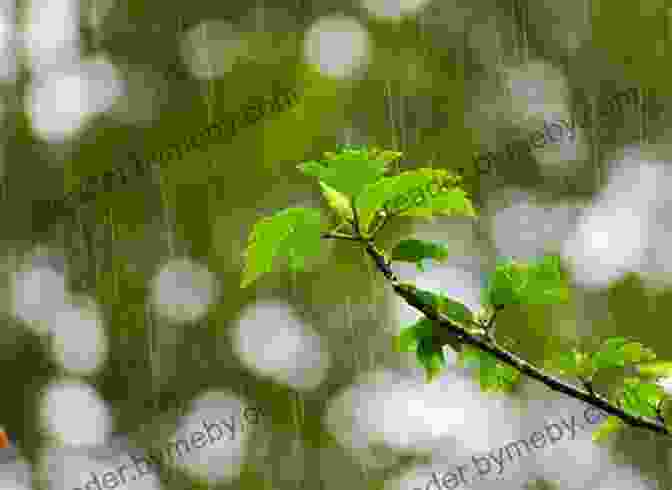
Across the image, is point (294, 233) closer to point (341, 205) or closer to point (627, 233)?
point (341, 205)

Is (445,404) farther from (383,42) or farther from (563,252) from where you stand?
(383,42)

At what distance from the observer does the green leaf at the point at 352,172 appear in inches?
13.5

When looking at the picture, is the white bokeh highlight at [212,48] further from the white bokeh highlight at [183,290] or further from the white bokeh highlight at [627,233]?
the white bokeh highlight at [627,233]

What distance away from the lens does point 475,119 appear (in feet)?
7.59

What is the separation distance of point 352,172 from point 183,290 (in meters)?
2.22

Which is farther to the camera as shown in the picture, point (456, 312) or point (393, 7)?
point (393, 7)

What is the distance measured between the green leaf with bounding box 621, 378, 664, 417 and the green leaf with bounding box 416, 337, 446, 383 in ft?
0.28

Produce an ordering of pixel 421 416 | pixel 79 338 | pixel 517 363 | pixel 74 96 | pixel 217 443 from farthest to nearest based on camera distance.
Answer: pixel 74 96 → pixel 79 338 → pixel 217 443 → pixel 421 416 → pixel 517 363

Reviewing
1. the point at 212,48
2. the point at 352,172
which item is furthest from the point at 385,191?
the point at 212,48

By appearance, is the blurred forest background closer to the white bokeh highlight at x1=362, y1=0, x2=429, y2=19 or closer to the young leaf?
the white bokeh highlight at x1=362, y1=0, x2=429, y2=19

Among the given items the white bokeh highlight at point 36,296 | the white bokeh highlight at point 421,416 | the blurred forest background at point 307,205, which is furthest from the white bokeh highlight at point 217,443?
the white bokeh highlight at point 36,296

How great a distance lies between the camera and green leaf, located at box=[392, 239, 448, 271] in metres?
0.36

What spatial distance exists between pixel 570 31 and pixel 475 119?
0.33 m

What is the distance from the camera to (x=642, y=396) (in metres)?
0.39
